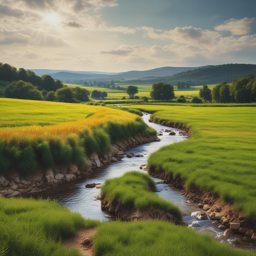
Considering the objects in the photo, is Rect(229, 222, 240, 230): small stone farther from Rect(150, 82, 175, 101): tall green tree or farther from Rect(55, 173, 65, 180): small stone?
Rect(150, 82, 175, 101): tall green tree

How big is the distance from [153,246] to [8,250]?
13.9ft

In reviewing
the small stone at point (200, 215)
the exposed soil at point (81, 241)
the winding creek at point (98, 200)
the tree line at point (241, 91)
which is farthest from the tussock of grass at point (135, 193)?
the tree line at point (241, 91)

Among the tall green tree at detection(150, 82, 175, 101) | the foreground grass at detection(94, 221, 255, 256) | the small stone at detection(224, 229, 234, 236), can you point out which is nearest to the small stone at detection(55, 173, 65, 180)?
the foreground grass at detection(94, 221, 255, 256)

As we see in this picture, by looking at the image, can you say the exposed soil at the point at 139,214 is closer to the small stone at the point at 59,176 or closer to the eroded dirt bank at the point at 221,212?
the eroded dirt bank at the point at 221,212

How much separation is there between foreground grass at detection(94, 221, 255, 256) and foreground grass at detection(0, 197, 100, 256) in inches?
47.4

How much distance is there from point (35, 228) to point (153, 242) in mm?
4024

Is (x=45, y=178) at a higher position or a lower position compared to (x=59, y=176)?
higher

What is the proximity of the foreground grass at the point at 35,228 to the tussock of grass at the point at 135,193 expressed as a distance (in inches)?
117

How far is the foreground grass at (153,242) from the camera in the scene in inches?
280

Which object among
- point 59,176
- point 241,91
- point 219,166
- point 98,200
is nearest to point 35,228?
point 98,200

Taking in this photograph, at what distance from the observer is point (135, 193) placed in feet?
43.5

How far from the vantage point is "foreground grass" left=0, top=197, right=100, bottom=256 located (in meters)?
6.38

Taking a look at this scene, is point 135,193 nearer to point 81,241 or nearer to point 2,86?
point 81,241

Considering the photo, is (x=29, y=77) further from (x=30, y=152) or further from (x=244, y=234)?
(x=244, y=234)
